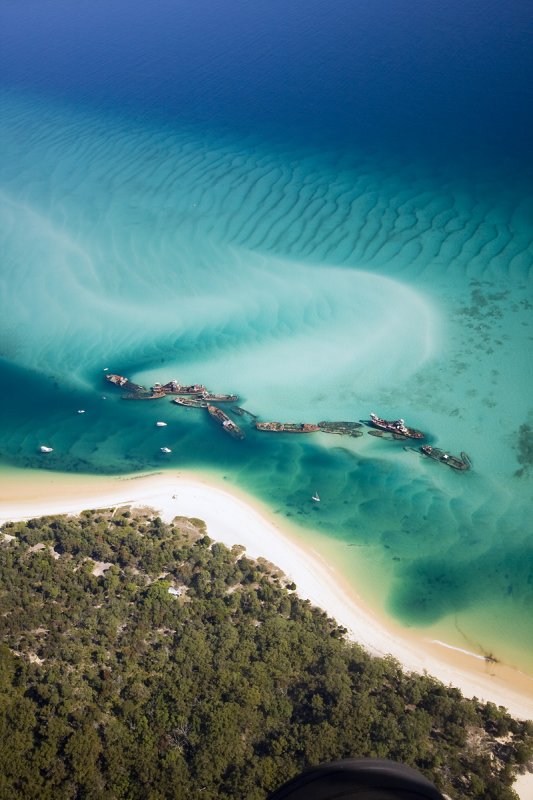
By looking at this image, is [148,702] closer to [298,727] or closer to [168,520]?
[298,727]

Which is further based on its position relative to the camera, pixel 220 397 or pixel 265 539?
pixel 220 397

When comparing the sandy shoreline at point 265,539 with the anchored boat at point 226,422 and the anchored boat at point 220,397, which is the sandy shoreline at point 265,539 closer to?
the anchored boat at point 226,422

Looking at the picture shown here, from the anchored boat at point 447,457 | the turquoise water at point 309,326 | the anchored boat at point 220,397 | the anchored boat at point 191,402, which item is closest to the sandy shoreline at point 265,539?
the turquoise water at point 309,326

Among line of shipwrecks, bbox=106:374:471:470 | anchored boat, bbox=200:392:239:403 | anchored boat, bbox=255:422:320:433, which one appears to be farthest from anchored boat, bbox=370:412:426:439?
anchored boat, bbox=200:392:239:403

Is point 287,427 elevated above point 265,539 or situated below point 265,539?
above

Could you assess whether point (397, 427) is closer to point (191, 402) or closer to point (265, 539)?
point (265, 539)

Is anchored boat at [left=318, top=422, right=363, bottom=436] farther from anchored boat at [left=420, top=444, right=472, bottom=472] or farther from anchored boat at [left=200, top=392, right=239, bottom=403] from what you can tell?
anchored boat at [left=200, top=392, right=239, bottom=403]

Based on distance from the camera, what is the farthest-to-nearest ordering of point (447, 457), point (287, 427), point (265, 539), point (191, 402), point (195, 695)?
point (191, 402)
point (287, 427)
point (447, 457)
point (265, 539)
point (195, 695)

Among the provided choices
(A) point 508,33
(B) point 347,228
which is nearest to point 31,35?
(A) point 508,33

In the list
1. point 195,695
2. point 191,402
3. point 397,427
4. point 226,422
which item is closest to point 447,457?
point 397,427

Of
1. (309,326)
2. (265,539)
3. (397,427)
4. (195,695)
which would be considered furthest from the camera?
(309,326)
